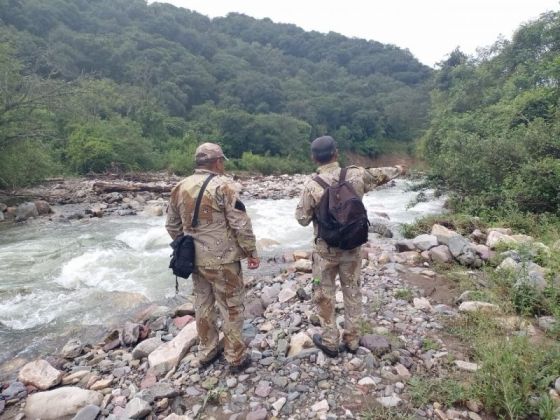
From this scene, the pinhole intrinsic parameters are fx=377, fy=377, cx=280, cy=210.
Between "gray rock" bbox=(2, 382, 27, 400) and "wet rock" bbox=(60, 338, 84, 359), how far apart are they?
533 millimetres

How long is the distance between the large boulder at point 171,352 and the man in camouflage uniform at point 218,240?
A: 1.74ft

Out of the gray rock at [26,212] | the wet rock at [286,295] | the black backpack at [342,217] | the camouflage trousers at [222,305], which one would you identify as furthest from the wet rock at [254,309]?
the gray rock at [26,212]

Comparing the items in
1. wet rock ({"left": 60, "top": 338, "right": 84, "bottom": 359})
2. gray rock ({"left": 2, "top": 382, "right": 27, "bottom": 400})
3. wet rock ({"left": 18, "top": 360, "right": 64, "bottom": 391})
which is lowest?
→ wet rock ({"left": 60, "top": 338, "right": 84, "bottom": 359})

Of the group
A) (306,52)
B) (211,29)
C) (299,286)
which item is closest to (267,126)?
(299,286)

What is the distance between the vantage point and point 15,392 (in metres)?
3.26

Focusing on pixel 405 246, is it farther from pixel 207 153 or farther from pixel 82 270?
pixel 82 270

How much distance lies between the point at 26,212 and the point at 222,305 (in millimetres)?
10290

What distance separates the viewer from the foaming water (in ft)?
15.7

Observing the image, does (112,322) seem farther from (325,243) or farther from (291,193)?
(291,193)

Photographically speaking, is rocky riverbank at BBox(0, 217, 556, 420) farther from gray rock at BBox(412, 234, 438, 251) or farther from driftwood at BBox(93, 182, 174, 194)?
driftwood at BBox(93, 182, 174, 194)

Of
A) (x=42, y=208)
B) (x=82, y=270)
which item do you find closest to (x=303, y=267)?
(x=82, y=270)

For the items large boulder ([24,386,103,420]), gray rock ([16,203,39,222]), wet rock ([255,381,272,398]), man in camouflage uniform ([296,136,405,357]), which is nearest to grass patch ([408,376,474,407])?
man in camouflage uniform ([296,136,405,357])

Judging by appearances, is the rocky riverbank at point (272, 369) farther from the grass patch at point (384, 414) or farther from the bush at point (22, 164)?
the bush at point (22, 164)

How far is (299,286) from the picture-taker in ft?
15.4
